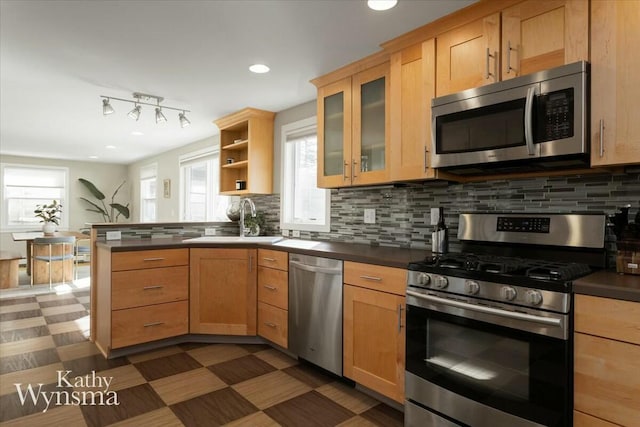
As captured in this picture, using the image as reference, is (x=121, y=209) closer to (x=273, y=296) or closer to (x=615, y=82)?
(x=273, y=296)

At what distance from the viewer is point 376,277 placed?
223cm

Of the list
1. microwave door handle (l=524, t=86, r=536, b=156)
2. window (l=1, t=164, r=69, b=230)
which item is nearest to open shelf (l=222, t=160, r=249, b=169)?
microwave door handle (l=524, t=86, r=536, b=156)

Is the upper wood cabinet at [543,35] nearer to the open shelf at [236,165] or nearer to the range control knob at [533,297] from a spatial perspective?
the range control knob at [533,297]

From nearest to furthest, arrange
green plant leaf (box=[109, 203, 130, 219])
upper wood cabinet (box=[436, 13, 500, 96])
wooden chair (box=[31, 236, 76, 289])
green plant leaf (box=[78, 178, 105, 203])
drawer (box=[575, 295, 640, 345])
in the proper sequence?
drawer (box=[575, 295, 640, 345]) < upper wood cabinet (box=[436, 13, 500, 96]) < wooden chair (box=[31, 236, 76, 289]) < green plant leaf (box=[78, 178, 105, 203]) < green plant leaf (box=[109, 203, 130, 219])

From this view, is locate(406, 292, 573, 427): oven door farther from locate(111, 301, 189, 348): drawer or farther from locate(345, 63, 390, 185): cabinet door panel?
locate(111, 301, 189, 348): drawer

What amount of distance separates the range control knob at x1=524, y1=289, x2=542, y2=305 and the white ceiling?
5.04 ft

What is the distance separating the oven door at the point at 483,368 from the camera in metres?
1.47

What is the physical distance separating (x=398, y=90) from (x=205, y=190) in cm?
419

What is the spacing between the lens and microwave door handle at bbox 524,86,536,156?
5.87ft

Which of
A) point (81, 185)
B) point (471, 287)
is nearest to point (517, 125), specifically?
point (471, 287)

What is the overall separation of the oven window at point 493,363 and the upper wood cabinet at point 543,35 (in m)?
1.26

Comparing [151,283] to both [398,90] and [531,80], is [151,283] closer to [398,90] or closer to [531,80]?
[398,90]

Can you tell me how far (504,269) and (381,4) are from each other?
1.51m

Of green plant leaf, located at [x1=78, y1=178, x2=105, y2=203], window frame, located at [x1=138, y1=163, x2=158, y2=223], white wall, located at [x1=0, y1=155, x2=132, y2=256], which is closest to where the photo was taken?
window frame, located at [x1=138, y1=163, x2=158, y2=223]
